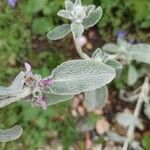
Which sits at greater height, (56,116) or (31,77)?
(31,77)

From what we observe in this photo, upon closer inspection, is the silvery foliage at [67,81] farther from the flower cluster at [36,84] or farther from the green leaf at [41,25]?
the green leaf at [41,25]

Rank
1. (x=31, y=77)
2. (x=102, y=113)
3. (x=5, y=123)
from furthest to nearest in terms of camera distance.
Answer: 1. (x=102, y=113)
2. (x=5, y=123)
3. (x=31, y=77)

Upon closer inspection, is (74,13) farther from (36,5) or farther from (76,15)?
(36,5)

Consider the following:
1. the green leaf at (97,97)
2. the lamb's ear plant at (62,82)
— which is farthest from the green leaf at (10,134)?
the green leaf at (97,97)

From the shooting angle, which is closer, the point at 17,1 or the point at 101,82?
the point at 101,82

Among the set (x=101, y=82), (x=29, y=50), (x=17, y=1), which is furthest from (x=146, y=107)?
(x=101, y=82)

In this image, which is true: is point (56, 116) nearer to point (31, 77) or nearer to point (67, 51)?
point (67, 51)

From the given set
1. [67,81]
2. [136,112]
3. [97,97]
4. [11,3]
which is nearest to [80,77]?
[67,81]
